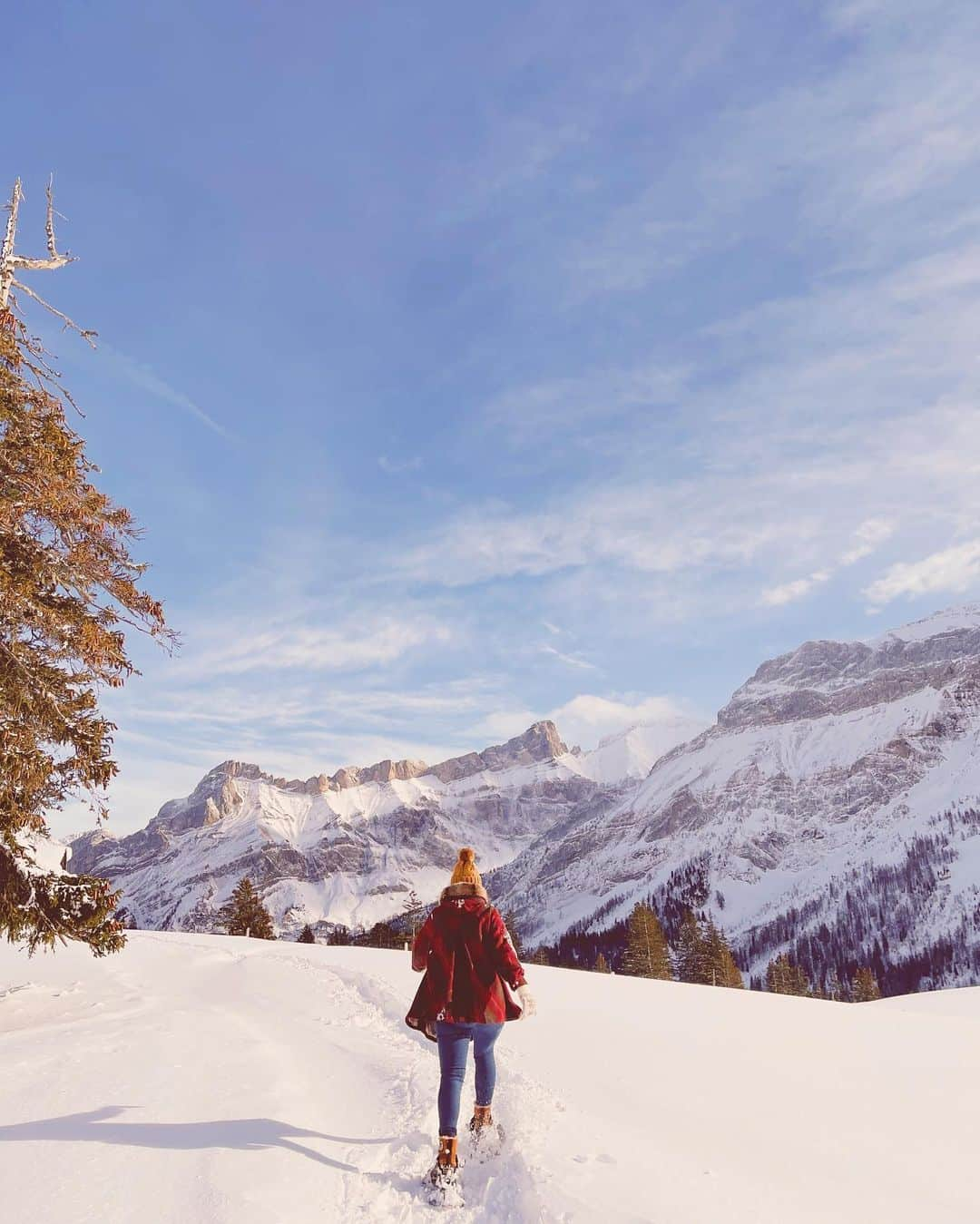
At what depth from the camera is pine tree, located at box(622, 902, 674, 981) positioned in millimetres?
54250

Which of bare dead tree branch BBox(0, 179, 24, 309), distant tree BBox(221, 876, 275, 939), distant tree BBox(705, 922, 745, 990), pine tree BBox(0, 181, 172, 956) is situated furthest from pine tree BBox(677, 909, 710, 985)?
bare dead tree branch BBox(0, 179, 24, 309)

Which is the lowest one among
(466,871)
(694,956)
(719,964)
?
(694,956)

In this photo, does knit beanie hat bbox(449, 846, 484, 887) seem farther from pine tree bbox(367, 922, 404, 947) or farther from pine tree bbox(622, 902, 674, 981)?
pine tree bbox(367, 922, 404, 947)

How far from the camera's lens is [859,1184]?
16.8 feet

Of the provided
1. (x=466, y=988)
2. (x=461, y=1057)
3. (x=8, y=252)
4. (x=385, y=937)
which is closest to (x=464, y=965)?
(x=466, y=988)

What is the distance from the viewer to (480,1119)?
5.79m

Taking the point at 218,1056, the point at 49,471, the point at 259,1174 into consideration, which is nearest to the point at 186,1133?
the point at 259,1174

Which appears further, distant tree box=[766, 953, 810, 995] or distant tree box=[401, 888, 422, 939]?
distant tree box=[766, 953, 810, 995]

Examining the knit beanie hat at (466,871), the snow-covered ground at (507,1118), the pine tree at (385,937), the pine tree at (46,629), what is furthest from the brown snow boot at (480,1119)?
the pine tree at (385,937)

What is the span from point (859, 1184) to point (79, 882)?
35.5 feet

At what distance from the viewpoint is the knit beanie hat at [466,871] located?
6094 millimetres

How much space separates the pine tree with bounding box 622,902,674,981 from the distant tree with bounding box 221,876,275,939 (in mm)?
29260

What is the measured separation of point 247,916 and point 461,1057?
2315 inches

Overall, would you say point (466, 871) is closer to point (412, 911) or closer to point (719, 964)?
point (719, 964)
